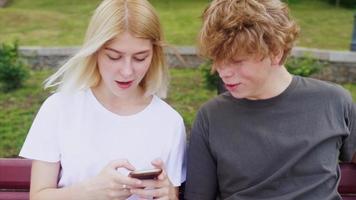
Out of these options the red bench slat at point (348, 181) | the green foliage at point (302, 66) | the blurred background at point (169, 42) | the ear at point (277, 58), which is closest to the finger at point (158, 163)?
the ear at point (277, 58)

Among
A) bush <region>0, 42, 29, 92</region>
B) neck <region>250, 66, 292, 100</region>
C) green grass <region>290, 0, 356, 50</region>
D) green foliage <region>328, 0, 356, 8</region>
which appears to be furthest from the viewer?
green foliage <region>328, 0, 356, 8</region>

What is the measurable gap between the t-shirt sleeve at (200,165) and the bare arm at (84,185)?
0.27 metres

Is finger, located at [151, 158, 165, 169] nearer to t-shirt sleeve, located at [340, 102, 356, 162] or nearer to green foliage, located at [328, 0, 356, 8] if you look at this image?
t-shirt sleeve, located at [340, 102, 356, 162]

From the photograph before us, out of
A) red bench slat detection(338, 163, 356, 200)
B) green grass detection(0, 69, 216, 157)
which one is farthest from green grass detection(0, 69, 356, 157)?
red bench slat detection(338, 163, 356, 200)

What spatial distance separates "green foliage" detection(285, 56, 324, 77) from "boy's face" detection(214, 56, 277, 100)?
4.40 m

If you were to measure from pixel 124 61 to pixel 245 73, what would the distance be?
377 mm

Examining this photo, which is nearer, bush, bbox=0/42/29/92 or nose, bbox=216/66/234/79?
nose, bbox=216/66/234/79

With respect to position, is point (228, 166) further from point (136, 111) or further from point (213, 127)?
point (136, 111)

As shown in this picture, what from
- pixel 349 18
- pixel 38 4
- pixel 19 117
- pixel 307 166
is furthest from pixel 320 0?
pixel 307 166

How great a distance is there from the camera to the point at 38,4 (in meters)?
14.9

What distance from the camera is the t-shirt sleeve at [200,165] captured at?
7.03 feet

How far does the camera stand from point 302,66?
6.79m

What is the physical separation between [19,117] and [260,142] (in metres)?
4.54

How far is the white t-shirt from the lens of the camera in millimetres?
2061
